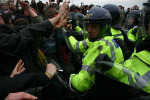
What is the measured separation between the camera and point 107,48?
153cm

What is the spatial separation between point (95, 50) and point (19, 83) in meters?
0.85

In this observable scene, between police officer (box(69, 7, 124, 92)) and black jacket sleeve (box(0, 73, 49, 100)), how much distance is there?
40 cm

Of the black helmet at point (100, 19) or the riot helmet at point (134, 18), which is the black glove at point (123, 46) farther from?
the riot helmet at point (134, 18)

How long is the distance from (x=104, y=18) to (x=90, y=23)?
8.1 inches

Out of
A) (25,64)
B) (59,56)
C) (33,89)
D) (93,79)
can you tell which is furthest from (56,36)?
(93,79)

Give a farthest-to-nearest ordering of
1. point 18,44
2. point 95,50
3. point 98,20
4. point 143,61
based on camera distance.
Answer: point 98,20, point 95,50, point 18,44, point 143,61

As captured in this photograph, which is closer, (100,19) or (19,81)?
(19,81)

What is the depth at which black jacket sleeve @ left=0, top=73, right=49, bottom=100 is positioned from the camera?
44.3 inches

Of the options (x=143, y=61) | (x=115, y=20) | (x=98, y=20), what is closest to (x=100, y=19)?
(x=98, y=20)

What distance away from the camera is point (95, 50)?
5.05 feet

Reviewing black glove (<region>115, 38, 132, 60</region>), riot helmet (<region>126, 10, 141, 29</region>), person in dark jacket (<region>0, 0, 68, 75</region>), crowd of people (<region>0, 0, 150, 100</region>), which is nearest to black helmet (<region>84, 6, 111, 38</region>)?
crowd of people (<region>0, 0, 150, 100</region>)

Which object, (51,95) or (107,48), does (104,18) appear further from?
Result: (51,95)

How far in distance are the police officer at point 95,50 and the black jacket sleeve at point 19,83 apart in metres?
0.40

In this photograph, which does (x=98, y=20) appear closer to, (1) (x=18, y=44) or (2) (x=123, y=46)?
(2) (x=123, y=46)
